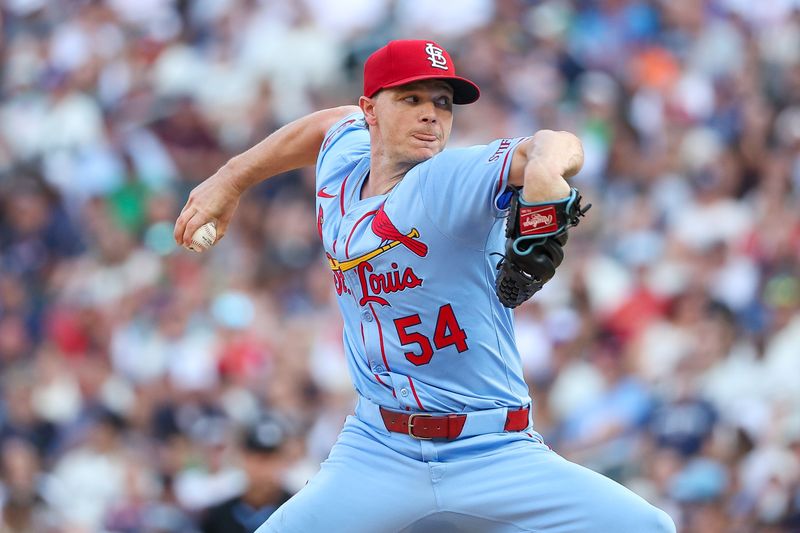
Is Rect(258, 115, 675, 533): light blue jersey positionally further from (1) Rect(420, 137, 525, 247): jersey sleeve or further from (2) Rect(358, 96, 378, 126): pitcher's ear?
(2) Rect(358, 96, 378, 126): pitcher's ear

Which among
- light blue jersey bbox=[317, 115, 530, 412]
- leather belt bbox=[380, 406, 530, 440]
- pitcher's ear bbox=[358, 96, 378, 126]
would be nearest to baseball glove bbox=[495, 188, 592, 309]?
light blue jersey bbox=[317, 115, 530, 412]

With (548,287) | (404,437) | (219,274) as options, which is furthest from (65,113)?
(404,437)

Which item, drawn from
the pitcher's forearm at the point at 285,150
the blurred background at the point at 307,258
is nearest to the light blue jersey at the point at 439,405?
the pitcher's forearm at the point at 285,150

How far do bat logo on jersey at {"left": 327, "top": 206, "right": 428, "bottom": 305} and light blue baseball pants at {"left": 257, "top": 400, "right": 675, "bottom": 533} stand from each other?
1.49ft

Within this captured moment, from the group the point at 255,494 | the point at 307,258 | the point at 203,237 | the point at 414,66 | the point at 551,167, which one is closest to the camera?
the point at 551,167

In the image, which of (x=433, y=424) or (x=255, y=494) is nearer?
(x=433, y=424)

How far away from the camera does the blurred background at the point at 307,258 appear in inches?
308

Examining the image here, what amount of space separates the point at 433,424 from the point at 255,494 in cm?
245

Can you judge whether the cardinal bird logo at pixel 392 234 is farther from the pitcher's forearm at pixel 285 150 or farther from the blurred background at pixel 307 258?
the blurred background at pixel 307 258

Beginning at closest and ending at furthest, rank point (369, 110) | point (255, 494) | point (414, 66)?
1. point (414, 66)
2. point (369, 110)
3. point (255, 494)

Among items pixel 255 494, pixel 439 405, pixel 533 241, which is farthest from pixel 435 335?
pixel 255 494

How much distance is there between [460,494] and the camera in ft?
12.5

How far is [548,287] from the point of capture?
29.2 ft

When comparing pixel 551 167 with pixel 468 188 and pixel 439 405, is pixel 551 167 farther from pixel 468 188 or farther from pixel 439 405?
pixel 439 405
